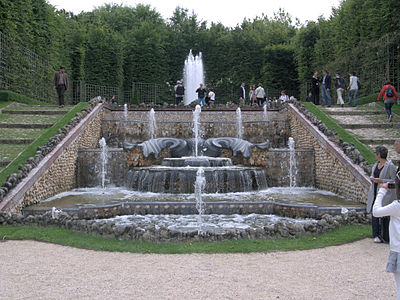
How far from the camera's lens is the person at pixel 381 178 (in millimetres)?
4668

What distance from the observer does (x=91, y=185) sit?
11.0 meters

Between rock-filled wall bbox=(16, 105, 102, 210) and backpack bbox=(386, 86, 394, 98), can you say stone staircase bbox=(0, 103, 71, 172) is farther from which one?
backpack bbox=(386, 86, 394, 98)

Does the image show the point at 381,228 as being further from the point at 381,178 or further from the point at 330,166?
the point at 330,166

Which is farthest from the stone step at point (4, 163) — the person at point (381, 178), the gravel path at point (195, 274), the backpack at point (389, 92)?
the backpack at point (389, 92)

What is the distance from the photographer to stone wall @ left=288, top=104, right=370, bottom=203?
8109mm

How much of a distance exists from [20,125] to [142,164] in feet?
13.2

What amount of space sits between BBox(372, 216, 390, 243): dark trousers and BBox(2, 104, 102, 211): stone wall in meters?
5.77

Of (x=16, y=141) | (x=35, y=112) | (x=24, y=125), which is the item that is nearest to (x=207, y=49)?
(x=35, y=112)

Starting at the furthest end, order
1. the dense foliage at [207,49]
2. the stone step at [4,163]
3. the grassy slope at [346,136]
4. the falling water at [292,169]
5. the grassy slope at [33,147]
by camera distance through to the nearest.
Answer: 1. the dense foliage at [207,49]
2. the falling water at [292,169]
3. the grassy slope at [346,136]
4. the stone step at [4,163]
5. the grassy slope at [33,147]

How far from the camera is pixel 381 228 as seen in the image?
5078mm

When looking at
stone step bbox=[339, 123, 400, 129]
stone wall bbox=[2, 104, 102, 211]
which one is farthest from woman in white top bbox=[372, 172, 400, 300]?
stone step bbox=[339, 123, 400, 129]

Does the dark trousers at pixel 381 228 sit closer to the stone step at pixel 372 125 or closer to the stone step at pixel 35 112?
the stone step at pixel 372 125

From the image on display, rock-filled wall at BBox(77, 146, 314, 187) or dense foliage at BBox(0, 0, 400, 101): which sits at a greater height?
dense foliage at BBox(0, 0, 400, 101)

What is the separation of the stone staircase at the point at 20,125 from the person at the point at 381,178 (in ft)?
24.4
